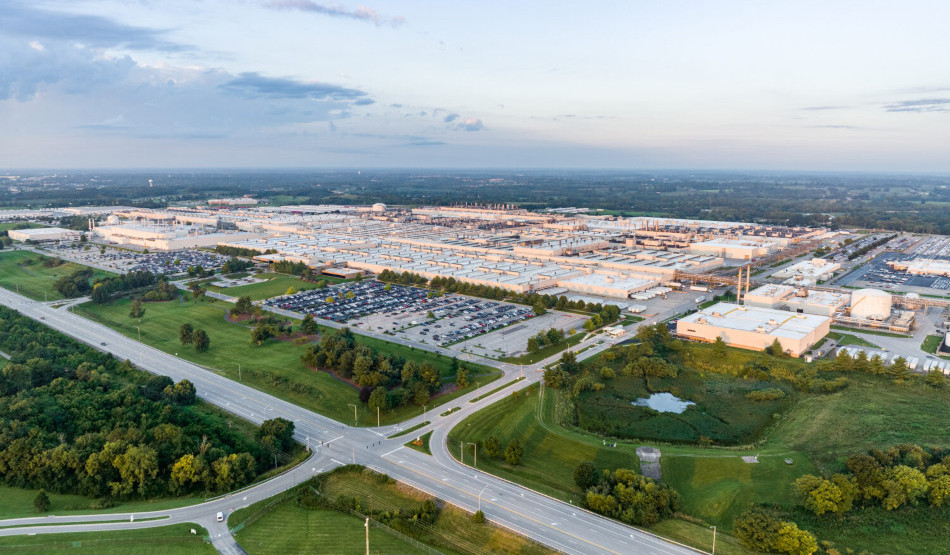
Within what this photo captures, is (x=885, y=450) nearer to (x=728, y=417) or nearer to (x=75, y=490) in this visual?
(x=728, y=417)

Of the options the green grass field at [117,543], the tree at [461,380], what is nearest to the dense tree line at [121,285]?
the tree at [461,380]

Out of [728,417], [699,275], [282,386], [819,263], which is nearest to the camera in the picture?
[728,417]

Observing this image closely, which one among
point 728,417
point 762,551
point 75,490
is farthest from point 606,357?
point 75,490

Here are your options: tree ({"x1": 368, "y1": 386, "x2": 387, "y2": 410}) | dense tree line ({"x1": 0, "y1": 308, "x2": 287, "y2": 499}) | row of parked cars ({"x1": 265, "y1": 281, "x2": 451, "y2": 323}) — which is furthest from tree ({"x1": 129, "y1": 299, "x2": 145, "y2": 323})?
tree ({"x1": 368, "y1": 386, "x2": 387, "y2": 410})

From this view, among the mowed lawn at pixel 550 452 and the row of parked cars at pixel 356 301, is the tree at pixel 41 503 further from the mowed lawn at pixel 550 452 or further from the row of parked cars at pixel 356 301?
the row of parked cars at pixel 356 301

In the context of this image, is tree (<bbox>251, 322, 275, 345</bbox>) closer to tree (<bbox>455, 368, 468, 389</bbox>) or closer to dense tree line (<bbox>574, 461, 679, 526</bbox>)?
tree (<bbox>455, 368, 468, 389</bbox>)

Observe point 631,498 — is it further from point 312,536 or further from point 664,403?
point 664,403
